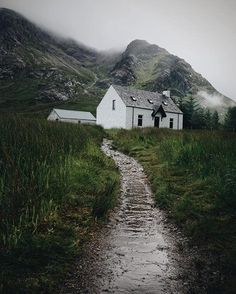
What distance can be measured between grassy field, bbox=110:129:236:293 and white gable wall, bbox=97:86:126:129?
94.1 feet

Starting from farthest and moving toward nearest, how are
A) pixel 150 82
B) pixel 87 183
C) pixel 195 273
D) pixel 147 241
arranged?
pixel 150 82 < pixel 87 183 < pixel 147 241 < pixel 195 273

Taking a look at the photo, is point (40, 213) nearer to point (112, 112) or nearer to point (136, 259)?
point (136, 259)

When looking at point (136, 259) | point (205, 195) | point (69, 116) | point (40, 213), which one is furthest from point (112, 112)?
point (136, 259)

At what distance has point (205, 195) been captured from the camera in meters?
6.94

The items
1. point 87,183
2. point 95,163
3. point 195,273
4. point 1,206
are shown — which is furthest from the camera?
point 95,163

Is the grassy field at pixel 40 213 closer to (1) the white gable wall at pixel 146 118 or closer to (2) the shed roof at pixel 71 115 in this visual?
(1) the white gable wall at pixel 146 118

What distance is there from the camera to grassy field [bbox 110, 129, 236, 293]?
4.58 metres

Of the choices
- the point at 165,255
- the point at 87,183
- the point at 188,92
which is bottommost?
the point at 165,255

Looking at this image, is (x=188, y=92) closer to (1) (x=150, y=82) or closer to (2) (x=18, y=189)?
(1) (x=150, y=82)

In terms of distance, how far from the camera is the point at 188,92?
19738cm

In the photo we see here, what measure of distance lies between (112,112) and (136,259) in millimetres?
39211

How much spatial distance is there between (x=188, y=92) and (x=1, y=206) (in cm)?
20277

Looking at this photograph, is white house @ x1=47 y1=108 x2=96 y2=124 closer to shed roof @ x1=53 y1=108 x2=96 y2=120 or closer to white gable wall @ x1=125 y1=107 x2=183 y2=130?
shed roof @ x1=53 y1=108 x2=96 y2=120

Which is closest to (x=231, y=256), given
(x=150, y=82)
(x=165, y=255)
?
(x=165, y=255)
